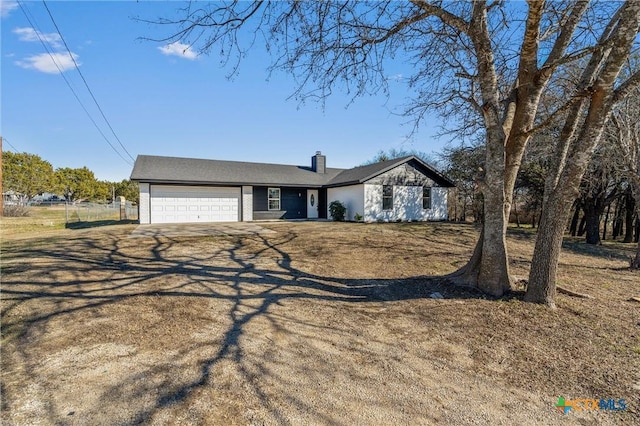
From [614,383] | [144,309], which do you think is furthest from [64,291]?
[614,383]

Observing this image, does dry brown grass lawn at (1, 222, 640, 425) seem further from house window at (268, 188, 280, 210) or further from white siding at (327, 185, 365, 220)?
house window at (268, 188, 280, 210)

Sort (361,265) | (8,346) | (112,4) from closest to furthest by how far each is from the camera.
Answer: (8,346), (112,4), (361,265)

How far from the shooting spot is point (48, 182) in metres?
39.3

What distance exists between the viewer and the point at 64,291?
4742 millimetres

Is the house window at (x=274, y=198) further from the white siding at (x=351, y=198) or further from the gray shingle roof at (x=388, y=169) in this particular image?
the white siding at (x=351, y=198)

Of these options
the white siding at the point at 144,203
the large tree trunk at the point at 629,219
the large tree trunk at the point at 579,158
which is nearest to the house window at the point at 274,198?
the white siding at the point at 144,203

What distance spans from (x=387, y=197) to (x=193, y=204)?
36.9 feet

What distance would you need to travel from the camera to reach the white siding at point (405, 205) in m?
17.1

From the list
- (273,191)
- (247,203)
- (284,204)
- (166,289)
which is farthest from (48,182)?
(166,289)

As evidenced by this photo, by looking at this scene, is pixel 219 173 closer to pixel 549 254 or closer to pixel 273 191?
pixel 273 191

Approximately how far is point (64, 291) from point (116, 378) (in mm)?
3196

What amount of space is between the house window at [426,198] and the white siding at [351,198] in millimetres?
A: 4607

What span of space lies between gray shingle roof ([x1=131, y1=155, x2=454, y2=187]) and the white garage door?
676 millimetres

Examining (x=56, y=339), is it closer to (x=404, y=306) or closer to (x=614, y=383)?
(x=404, y=306)
